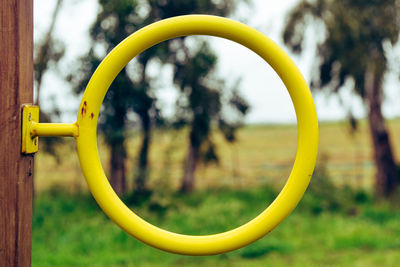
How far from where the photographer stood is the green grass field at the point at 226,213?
13.4ft

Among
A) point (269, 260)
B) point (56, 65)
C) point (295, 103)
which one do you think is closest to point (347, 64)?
point (269, 260)

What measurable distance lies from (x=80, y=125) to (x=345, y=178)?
623 cm

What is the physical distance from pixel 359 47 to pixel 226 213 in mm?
2779

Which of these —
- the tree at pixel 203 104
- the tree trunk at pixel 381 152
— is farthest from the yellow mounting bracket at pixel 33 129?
the tree trunk at pixel 381 152

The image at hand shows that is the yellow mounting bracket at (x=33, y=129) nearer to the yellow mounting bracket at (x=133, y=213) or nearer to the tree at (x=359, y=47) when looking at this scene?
the yellow mounting bracket at (x=133, y=213)

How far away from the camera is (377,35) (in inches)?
229

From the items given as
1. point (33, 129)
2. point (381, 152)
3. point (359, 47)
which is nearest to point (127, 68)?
point (359, 47)

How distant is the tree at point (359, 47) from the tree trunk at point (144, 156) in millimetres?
2198

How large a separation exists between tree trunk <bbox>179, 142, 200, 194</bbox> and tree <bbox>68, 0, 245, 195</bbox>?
799 millimetres

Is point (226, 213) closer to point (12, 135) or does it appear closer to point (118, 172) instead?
point (118, 172)

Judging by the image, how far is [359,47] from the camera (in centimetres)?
582

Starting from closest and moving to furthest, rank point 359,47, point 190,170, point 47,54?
point 47,54, point 359,47, point 190,170

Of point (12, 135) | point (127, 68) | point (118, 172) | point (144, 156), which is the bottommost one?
point (12, 135)

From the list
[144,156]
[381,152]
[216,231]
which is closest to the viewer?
[216,231]
